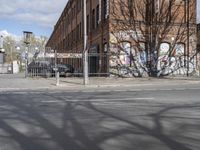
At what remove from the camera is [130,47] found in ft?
129

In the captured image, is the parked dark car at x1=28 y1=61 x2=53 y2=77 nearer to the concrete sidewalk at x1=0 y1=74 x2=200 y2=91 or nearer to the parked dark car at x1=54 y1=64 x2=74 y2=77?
the parked dark car at x1=54 y1=64 x2=74 y2=77

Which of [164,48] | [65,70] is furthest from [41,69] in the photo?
[164,48]

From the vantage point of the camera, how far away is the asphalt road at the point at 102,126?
882 cm

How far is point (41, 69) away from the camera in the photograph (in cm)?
4103

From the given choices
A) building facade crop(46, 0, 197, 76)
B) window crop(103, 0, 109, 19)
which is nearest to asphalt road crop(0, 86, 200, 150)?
building facade crop(46, 0, 197, 76)

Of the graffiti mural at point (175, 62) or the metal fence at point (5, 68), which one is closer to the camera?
the graffiti mural at point (175, 62)

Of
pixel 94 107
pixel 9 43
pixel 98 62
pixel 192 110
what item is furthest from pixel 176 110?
pixel 9 43

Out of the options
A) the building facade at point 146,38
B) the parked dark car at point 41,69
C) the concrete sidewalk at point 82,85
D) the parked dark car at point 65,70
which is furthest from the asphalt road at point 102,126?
the parked dark car at point 65,70

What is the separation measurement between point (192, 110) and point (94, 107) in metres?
3.07

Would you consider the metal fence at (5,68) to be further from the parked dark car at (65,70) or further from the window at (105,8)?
the window at (105,8)

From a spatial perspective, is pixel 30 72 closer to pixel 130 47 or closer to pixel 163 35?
pixel 130 47

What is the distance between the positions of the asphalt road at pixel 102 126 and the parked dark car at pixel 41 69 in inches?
948

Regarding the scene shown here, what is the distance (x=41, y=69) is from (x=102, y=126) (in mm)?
30559

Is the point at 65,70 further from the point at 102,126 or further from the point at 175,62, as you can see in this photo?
the point at 102,126
